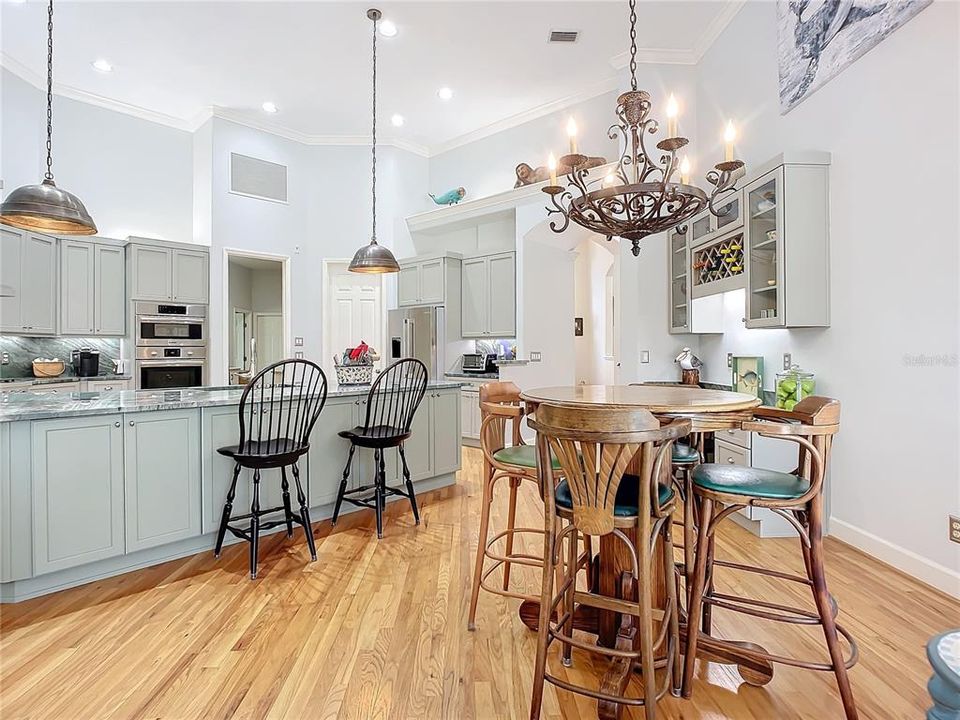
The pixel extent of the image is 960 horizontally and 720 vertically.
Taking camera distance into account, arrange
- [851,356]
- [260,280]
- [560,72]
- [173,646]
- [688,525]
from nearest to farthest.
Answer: [688,525]
[173,646]
[851,356]
[560,72]
[260,280]

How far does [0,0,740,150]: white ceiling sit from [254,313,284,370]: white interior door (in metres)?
3.42

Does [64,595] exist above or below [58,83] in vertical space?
below

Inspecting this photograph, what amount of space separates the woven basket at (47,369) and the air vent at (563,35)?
5679 millimetres

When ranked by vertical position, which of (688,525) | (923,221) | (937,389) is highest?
(923,221)

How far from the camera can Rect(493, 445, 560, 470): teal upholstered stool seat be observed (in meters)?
2.19

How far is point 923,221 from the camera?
8.64ft

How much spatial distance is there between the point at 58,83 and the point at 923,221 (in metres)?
7.50

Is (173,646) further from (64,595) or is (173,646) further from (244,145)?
(244,145)

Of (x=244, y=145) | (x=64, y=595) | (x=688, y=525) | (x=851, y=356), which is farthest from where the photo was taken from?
(x=244, y=145)

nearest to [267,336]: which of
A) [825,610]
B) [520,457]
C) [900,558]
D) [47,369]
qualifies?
[47,369]

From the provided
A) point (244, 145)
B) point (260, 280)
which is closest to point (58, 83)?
point (244, 145)

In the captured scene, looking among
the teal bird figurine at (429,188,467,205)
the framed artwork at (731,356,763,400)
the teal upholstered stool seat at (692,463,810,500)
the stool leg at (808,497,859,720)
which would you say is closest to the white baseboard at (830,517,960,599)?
the framed artwork at (731,356,763,400)

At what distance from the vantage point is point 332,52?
5.06 meters

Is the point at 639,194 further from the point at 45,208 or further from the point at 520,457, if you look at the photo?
the point at 45,208
